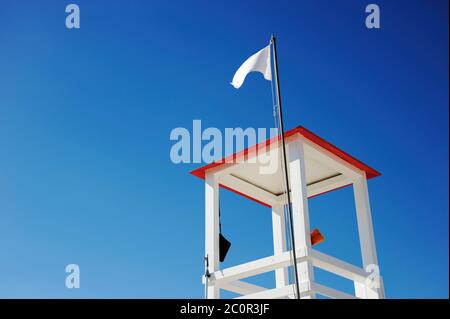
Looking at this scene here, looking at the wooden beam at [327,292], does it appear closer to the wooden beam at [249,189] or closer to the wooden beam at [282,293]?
the wooden beam at [282,293]

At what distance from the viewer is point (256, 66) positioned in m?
10.9

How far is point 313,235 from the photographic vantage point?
964 cm

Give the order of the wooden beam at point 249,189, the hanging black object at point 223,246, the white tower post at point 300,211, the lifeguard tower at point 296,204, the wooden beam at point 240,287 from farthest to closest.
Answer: the wooden beam at point 249,189, the hanging black object at point 223,246, the wooden beam at point 240,287, the lifeguard tower at point 296,204, the white tower post at point 300,211

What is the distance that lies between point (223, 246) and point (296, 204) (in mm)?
2070

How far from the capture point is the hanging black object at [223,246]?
10938 mm

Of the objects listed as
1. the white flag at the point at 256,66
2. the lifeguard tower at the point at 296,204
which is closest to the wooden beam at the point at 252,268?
the lifeguard tower at the point at 296,204

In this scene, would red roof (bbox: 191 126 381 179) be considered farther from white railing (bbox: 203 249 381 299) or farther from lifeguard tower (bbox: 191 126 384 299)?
white railing (bbox: 203 249 381 299)

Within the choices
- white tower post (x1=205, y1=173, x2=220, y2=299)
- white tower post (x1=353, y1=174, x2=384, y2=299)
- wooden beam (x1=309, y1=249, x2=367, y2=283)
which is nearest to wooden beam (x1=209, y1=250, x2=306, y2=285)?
white tower post (x1=205, y1=173, x2=220, y2=299)

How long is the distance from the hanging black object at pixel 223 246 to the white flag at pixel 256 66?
10.5 feet
